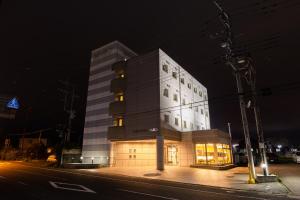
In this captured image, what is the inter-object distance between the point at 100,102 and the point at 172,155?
19.3 meters

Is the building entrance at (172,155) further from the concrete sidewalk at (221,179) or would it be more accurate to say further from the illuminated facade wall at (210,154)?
the concrete sidewalk at (221,179)

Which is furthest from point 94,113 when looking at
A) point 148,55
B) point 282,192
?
point 282,192

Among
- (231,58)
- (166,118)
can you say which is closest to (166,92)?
(166,118)

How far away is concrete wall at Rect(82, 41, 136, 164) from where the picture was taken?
42.2 m

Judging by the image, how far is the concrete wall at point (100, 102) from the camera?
42.2m

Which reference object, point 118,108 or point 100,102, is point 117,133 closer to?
point 118,108

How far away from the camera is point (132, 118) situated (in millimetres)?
33156

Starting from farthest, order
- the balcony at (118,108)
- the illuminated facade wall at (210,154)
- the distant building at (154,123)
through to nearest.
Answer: the balcony at (118,108) → the distant building at (154,123) → the illuminated facade wall at (210,154)

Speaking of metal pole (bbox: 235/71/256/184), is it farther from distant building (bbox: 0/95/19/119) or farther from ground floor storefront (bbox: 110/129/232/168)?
distant building (bbox: 0/95/19/119)

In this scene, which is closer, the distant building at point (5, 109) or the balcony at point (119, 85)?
the distant building at point (5, 109)

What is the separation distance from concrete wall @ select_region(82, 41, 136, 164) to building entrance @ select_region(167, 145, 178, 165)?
1252 centimetres

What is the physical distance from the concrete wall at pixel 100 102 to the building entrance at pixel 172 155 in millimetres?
12524

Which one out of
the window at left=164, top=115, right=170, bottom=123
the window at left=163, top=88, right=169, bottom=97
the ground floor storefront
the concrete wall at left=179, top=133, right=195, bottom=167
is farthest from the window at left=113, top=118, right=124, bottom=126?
the concrete wall at left=179, top=133, right=195, bottom=167

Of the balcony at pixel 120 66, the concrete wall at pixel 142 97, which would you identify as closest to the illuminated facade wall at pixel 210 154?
the concrete wall at pixel 142 97
